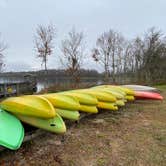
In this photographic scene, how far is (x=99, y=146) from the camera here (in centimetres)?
322

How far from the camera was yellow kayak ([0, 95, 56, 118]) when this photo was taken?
3094 millimetres

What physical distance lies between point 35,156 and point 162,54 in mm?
16508

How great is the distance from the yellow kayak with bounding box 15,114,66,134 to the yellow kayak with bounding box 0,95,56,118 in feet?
0.28

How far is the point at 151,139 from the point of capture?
356 centimetres

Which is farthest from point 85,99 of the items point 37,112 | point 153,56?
point 153,56

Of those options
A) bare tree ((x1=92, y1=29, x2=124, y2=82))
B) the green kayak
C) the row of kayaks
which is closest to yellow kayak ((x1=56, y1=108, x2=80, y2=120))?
the row of kayaks

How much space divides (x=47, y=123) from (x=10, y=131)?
0.56 m

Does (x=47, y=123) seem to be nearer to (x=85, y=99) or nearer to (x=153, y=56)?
(x=85, y=99)

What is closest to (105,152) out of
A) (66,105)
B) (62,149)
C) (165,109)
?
(62,149)

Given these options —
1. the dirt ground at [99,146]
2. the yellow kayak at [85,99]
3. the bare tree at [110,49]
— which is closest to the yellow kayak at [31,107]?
→ the dirt ground at [99,146]

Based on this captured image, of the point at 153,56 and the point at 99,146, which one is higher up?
the point at 153,56

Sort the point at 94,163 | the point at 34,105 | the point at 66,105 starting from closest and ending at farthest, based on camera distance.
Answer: the point at 94,163
the point at 34,105
the point at 66,105

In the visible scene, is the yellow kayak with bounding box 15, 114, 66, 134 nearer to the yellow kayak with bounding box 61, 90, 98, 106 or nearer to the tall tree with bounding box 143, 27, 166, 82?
the yellow kayak with bounding box 61, 90, 98, 106

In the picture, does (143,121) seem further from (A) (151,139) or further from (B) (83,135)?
(B) (83,135)
